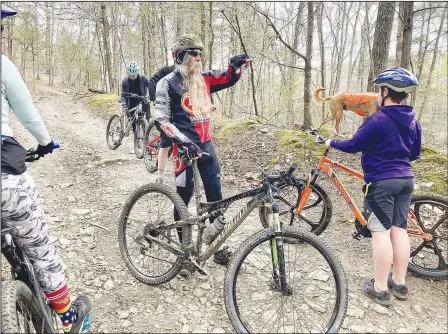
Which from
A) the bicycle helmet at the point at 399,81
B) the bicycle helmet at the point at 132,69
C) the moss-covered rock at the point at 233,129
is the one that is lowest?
the moss-covered rock at the point at 233,129

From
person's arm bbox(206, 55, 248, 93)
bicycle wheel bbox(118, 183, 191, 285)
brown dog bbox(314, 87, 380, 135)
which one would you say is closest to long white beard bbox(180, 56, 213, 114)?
person's arm bbox(206, 55, 248, 93)

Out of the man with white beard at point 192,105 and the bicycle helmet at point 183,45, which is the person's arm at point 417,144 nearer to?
the man with white beard at point 192,105

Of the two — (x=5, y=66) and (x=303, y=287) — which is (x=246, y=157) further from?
(x=5, y=66)

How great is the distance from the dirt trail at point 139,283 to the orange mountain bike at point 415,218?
0.25 metres

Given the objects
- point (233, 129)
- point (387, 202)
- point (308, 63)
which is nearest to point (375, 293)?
point (387, 202)

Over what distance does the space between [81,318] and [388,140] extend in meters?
2.90

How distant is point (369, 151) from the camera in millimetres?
3008

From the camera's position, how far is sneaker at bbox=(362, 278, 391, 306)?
9.96ft

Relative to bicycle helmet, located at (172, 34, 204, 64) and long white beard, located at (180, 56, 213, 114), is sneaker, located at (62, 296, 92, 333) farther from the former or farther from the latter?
bicycle helmet, located at (172, 34, 204, 64)

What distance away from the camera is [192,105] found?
329 cm

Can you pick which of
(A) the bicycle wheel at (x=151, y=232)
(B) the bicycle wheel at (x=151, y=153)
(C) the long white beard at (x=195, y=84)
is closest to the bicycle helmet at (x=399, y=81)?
(C) the long white beard at (x=195, y=84)

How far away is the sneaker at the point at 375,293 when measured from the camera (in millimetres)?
3035

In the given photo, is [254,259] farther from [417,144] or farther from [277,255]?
[417,144]

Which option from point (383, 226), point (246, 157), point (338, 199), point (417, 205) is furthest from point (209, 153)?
point (246, 157)
